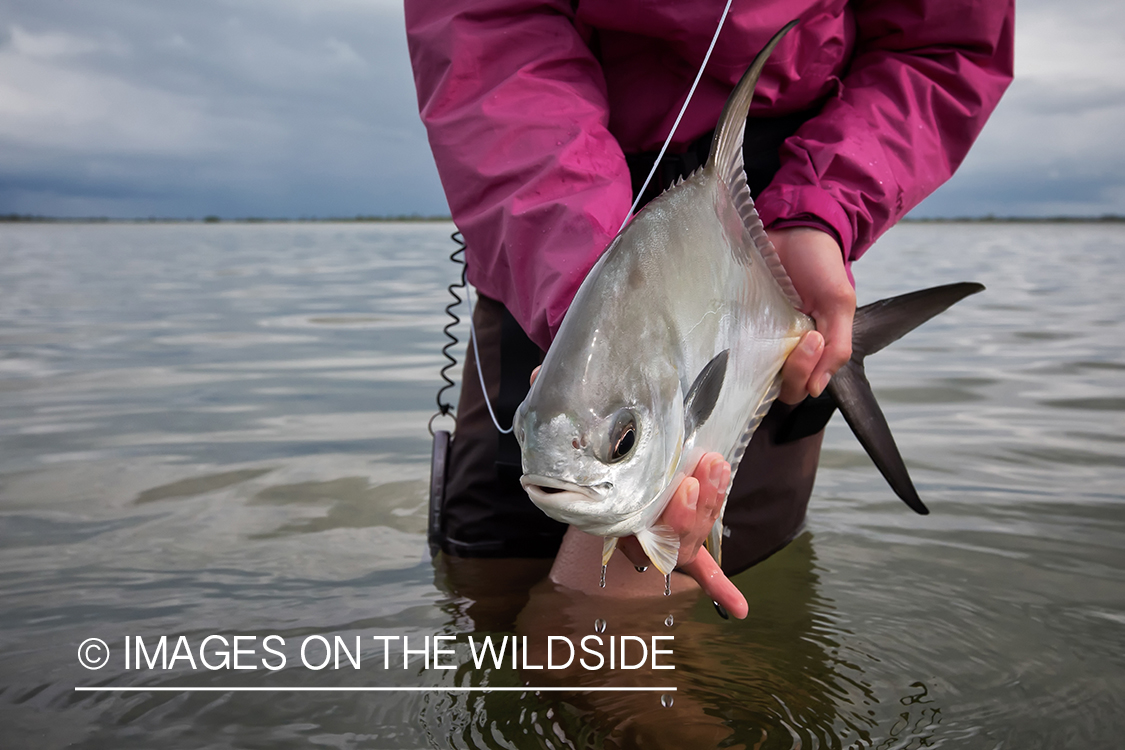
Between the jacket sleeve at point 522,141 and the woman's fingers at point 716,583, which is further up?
the jacket sleeve at point 522,141

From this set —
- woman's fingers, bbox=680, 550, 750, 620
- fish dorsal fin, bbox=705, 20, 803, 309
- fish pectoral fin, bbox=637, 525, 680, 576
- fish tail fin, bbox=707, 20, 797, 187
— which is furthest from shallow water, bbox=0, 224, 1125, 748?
fish tail fin, bbox=707, 20, 797, 187

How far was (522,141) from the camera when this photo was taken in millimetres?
1942

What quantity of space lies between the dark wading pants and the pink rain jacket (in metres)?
0.09

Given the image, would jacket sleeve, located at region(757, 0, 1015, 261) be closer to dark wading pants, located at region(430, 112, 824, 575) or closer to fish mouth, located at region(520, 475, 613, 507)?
dark wading pants, located at region(430, 112, 824, 575)

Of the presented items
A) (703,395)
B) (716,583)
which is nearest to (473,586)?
(716,583)

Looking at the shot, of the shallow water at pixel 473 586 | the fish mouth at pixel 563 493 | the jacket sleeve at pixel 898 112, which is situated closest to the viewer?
the fish mouth at pixel 563 493

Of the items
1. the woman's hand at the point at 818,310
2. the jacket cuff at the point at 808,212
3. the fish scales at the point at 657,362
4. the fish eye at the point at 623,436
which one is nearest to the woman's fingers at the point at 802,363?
the woman's hand at the point at 818,310

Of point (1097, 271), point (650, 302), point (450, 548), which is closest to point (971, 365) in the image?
point (450, 548)

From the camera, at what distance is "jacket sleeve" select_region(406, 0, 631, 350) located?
1.79m

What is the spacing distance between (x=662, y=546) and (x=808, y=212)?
0.96 meters

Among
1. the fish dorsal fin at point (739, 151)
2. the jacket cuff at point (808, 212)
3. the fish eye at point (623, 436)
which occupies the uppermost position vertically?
the fish dorsal fin at point (739, 151)

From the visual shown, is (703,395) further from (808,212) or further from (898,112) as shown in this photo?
(898,112)

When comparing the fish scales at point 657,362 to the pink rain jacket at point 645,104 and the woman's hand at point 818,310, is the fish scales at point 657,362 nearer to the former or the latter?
the woman's hand at point 818,310

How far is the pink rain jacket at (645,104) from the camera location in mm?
1861
